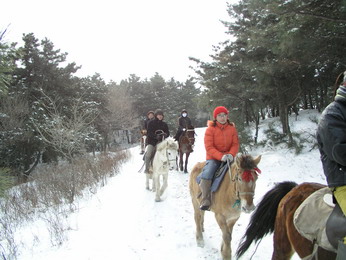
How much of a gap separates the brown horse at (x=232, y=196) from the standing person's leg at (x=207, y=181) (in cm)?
14

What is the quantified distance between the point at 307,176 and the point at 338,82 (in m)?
7.40

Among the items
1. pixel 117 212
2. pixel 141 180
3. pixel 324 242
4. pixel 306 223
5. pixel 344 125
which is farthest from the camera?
pixel 141 180

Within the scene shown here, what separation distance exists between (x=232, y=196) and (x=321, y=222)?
165cm

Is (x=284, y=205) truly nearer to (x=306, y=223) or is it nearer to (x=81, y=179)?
(x=306, y=223)

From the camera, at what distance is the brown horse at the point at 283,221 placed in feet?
8.31

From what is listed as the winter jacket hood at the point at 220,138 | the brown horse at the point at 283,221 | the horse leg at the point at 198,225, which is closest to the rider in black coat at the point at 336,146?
the brown horse at the point at 283,221

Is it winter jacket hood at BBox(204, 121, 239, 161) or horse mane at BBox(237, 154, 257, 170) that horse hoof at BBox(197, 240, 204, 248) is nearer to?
winter jacket hood at BBox(204, 121, 239, 161)

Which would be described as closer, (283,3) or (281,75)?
(283,3)

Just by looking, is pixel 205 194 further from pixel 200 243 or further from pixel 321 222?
pixel 321 222

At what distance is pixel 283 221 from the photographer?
2.79 m

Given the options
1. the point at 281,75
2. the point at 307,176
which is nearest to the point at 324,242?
the point at 307,176

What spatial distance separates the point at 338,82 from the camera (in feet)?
7.39

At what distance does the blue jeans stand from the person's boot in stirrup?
77mm

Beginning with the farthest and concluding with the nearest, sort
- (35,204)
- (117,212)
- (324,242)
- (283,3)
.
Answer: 1. (35,204)
2. (117,212)
3. (283,3)
4. (324,242)
